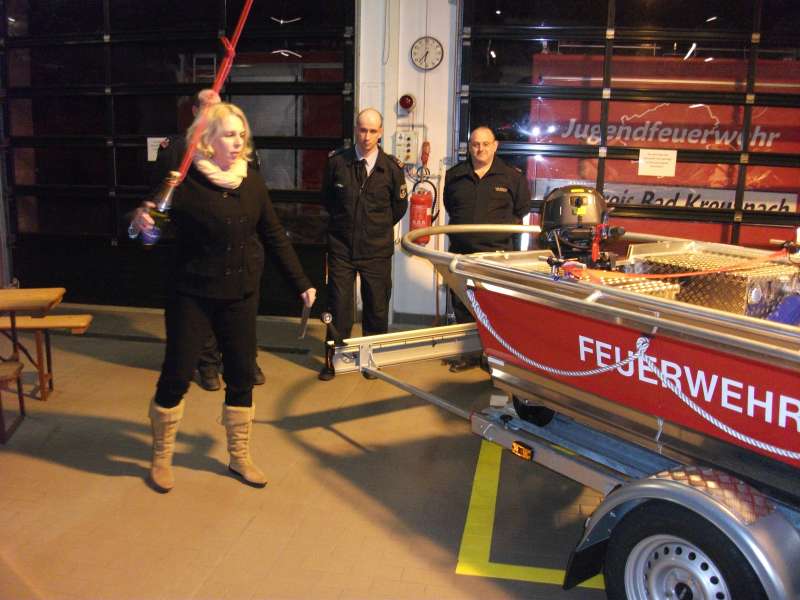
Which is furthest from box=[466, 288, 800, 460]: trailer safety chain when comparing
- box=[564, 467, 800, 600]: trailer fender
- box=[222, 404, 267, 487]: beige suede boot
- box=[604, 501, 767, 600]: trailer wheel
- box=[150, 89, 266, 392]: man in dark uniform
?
box=[150, 89, 266, 392]: man in dark uniform

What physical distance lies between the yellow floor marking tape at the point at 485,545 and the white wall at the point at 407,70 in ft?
10.1

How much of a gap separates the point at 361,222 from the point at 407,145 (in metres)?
1.43

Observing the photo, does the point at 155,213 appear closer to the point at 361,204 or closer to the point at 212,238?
the point at 212,238

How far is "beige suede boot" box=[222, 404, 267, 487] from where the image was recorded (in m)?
3.31

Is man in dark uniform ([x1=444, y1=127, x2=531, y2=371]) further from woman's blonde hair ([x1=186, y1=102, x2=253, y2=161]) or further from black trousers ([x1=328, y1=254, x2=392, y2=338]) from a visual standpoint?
woman's blonde hair ([x1=186, y1=102, x2=253, y2=161])

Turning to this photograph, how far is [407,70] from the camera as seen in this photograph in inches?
239

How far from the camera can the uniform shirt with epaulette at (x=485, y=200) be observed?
5016mm

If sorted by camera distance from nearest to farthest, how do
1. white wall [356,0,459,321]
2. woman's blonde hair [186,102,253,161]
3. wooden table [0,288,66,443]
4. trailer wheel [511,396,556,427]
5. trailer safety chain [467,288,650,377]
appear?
1. trailer safety chain [467,288,650,377]
2. woman's blonde hair [186,102,253,161]
3. trailer wheel [511,396,556,427]
4. wooden table [0,288,66,443]
5. white wall [356,0,459,321]

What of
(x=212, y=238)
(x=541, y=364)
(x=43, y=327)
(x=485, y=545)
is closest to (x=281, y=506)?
(x=485, y=545)

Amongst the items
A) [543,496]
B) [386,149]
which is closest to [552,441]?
[543,496]

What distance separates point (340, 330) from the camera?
5062mm

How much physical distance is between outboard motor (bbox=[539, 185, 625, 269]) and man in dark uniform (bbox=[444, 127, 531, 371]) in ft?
6.41

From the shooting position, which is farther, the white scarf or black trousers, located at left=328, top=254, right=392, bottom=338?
black trousers, located at left=328, top=254, right=392, bottom=338

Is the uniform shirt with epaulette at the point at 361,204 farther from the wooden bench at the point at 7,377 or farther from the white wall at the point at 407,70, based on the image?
the wooden bench at the point at 7,377
